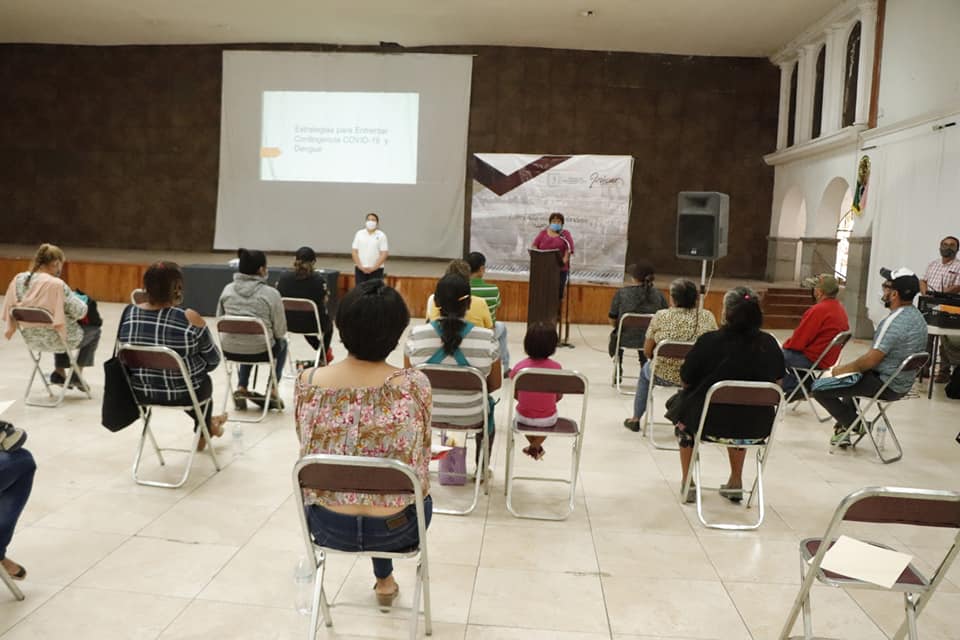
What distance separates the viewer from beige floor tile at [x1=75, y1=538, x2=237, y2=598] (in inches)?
110

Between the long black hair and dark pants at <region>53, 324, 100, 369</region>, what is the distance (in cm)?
320

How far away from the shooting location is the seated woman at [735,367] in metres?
3.56

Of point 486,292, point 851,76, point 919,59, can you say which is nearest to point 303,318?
point 486,292

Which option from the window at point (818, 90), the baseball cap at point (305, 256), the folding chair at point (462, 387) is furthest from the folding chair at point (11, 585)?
the window at point (818, 90)

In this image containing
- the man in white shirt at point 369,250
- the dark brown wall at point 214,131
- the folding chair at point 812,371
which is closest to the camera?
the folding chair at point 812,371

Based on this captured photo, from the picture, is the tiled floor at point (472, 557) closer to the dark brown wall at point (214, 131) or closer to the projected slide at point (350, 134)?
the projected slide at point (350, 134)

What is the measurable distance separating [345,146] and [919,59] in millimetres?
8595

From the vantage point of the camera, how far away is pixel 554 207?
1004 centimetres

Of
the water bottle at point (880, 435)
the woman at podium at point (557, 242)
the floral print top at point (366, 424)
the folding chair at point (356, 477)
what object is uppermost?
the woman at podium at point (557, 242)

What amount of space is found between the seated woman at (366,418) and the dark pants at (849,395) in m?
3.41

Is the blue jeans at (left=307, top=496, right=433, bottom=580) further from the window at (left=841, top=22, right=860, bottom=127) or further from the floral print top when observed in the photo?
the window at (left=841, top=22, right=860, bottom=127)

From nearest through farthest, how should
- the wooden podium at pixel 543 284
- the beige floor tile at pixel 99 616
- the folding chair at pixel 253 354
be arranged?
1. the beige floor tile at pixel 99 616
2. the folding chair at pixel 253 354
3. the wooden podium at pixel 543 284

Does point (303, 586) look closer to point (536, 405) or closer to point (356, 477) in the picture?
point (356, 477)

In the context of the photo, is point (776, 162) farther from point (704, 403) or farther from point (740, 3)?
point (704, 403)
